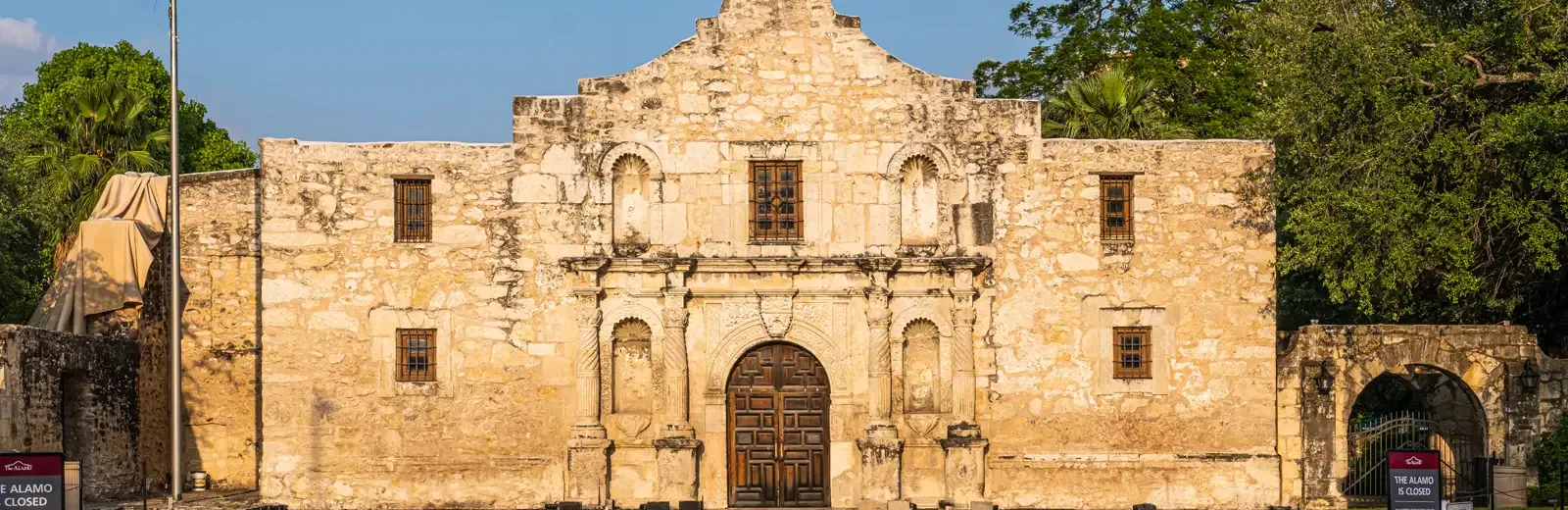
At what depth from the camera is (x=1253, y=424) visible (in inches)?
1201

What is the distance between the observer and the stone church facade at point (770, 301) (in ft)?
98.6

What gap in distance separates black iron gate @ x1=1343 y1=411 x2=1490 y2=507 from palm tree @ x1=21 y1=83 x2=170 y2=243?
25.5 meters

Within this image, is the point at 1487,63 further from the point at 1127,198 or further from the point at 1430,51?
the point at 1127,198

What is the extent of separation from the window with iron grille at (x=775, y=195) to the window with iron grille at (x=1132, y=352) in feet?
17.2

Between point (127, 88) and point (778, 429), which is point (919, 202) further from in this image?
point (127, 88)

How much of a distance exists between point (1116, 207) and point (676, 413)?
299 inches

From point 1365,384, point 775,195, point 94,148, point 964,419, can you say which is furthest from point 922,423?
point 94,148

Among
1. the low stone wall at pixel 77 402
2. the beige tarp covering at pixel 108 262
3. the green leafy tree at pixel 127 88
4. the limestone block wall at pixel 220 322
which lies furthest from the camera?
the green leafy tree at pixel 127 88

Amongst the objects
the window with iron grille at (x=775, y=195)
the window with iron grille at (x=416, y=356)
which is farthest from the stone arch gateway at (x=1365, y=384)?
the window with iron grille at (x=416, y=356)

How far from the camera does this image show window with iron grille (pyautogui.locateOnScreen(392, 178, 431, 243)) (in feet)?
99.2

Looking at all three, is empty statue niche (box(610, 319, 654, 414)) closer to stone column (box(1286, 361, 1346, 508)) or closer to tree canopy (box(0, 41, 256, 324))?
stone column (box(1286, 361, 1346, 508))

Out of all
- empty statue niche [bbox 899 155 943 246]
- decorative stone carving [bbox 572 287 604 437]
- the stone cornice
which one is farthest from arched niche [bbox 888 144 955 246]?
decorative stone carving [bbox 572 287 604 437]

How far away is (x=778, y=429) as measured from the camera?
3031cm

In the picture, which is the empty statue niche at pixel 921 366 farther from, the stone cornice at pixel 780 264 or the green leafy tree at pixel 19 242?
the green leafy tree at pixel 19 242
